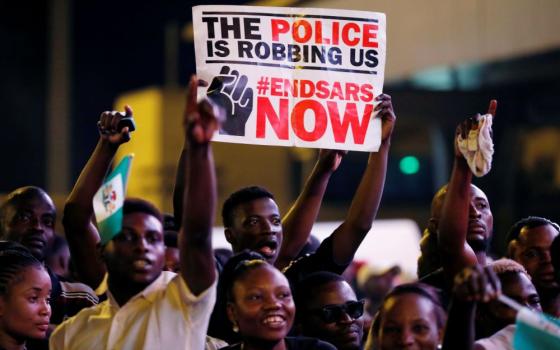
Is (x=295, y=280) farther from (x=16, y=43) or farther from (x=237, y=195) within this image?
(x=16, y=43)

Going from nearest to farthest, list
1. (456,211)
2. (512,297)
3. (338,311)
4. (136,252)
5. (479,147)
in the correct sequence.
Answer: (136,252), (479,147), (456,211), (512,297), (338,311)

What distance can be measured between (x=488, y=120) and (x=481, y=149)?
0.63 ft

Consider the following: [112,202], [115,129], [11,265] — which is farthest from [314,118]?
[112,202]

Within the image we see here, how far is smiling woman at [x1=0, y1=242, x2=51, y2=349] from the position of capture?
19.6 ft

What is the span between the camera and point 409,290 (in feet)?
17.9

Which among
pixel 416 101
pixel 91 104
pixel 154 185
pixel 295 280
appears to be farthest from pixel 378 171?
pixel 91 104

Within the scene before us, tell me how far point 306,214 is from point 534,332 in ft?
6.99

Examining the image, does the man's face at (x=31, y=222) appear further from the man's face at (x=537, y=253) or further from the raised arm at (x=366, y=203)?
the man's face at (x=537, y=253)

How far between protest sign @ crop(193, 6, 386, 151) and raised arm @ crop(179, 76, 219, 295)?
5.05 feet

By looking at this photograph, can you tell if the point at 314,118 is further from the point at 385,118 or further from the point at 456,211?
the point at 456,211

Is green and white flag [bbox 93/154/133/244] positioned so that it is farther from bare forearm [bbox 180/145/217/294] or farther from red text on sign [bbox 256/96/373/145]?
red text on sign [bbox 256/96/373/145]


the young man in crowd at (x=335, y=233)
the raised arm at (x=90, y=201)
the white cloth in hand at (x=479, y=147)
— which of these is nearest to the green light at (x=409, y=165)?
the young man in crowd at (x=335, y=233)

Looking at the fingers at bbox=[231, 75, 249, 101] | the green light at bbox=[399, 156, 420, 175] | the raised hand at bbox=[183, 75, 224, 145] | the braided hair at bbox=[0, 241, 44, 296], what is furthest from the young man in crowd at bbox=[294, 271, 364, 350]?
the green light at bbox=[399, 156, 420, 175]

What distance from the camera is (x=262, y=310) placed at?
5.44 meters
